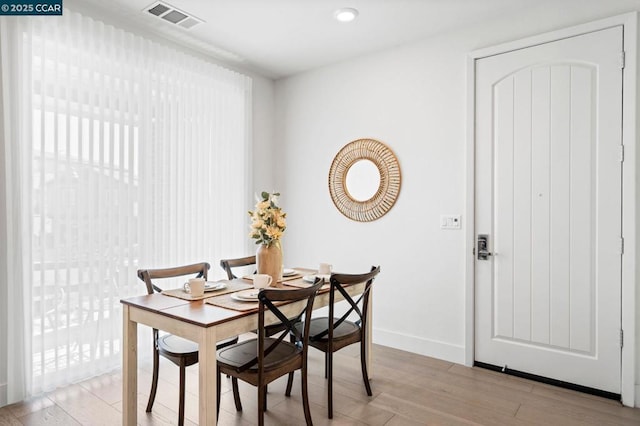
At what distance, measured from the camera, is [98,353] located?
2.86m

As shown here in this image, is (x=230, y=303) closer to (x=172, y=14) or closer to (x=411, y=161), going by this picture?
Answer: (x=411, y=161)

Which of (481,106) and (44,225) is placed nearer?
(44,225)

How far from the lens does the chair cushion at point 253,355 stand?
2.00 m

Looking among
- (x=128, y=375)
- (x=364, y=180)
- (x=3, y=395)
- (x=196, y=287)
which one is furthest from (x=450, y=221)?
(x=3, y=395)

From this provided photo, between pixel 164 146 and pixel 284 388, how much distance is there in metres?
2.16

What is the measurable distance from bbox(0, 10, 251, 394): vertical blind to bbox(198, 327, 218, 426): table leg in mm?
1492

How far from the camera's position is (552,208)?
2768mm

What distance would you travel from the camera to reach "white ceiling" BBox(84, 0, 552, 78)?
9.22 ft

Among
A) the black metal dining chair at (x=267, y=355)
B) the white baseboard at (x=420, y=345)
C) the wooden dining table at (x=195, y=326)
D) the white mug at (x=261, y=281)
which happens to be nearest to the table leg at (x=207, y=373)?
the wooden dining table at (x=195, y=326)

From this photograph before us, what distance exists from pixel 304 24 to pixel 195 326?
2.50m

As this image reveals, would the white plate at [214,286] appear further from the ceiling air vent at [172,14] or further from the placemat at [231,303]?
the ceiling air vent at [172,14]

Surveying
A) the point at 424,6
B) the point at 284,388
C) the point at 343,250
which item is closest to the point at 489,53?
the point at 424,6

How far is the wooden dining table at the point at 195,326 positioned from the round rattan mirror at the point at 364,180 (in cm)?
164

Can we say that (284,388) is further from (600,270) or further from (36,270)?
(600,270)
